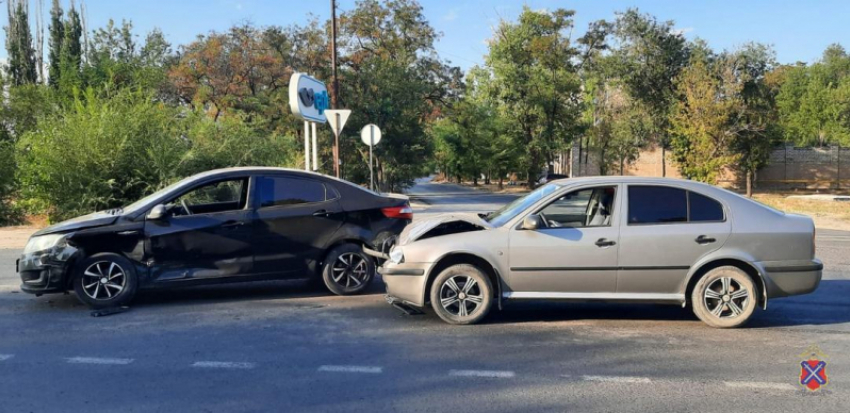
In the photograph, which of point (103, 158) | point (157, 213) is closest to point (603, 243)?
point (157, 213)

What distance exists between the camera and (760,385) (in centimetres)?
488

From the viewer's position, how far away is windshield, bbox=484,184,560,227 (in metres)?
6.75

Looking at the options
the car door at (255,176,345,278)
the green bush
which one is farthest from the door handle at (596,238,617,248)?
the green bush

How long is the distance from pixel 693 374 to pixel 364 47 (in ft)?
121

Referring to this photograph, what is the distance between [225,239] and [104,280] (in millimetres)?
1382

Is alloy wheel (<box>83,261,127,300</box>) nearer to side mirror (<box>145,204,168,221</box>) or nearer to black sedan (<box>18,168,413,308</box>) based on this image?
black sedan (<box>18,168,413,308</box>)

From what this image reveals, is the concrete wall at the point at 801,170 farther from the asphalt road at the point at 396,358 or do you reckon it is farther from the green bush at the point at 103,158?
the asphalt road at the point at 396,358

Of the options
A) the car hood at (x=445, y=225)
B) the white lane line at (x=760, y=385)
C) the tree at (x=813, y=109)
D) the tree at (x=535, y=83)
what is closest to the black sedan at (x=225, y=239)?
the car hood at (x=445, y=225)

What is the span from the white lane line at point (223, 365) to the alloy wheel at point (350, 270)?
270cm

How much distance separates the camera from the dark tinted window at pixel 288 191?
25.7 feet

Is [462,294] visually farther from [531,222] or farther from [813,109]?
[813,109]

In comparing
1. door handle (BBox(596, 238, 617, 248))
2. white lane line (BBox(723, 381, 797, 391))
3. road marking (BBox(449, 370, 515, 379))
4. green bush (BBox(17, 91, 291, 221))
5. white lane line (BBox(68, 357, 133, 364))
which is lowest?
white lane line (BBox(723, 381, 797, 391))

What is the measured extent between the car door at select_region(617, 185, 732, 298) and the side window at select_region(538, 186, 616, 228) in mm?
245

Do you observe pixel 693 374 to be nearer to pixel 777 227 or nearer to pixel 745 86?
pixel 777 227
